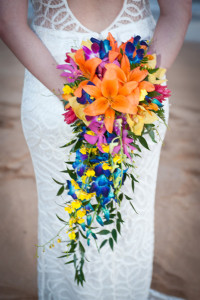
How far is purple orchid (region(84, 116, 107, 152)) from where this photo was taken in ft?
2.70

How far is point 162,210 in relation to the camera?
2549 mm

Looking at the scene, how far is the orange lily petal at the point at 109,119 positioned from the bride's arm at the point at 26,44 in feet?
1.03

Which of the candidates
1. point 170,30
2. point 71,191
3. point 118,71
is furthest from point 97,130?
point 170,30

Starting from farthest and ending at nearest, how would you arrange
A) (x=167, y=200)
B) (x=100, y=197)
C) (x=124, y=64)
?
1. (x=167, y=200)
2. (x=100, y=197)
3. (x=124, y=64)

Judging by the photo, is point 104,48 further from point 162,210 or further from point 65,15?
point 162,210

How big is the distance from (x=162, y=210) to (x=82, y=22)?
6.03 ft

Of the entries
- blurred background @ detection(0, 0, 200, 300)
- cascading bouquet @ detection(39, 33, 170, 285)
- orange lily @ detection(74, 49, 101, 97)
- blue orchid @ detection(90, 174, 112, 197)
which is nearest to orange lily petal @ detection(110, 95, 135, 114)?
cascading bouquet @ detection(39, 33, 170, 285)

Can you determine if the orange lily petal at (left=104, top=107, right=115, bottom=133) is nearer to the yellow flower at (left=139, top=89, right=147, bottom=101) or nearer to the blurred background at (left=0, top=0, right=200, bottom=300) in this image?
the yellow flower at (left=139, top=89, right=147, bottom=101)

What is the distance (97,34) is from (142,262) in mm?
1077

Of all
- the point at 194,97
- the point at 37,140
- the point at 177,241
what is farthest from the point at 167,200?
the point at 194,97

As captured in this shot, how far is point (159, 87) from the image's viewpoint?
0.89 meters

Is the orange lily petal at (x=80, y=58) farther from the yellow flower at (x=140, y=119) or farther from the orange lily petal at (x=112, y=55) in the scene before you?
the yellow flower at (x=140, y=119)

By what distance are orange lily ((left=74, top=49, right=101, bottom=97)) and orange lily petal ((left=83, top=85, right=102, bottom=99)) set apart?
38 mm

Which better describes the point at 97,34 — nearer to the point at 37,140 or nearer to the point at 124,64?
the point at 124,64
